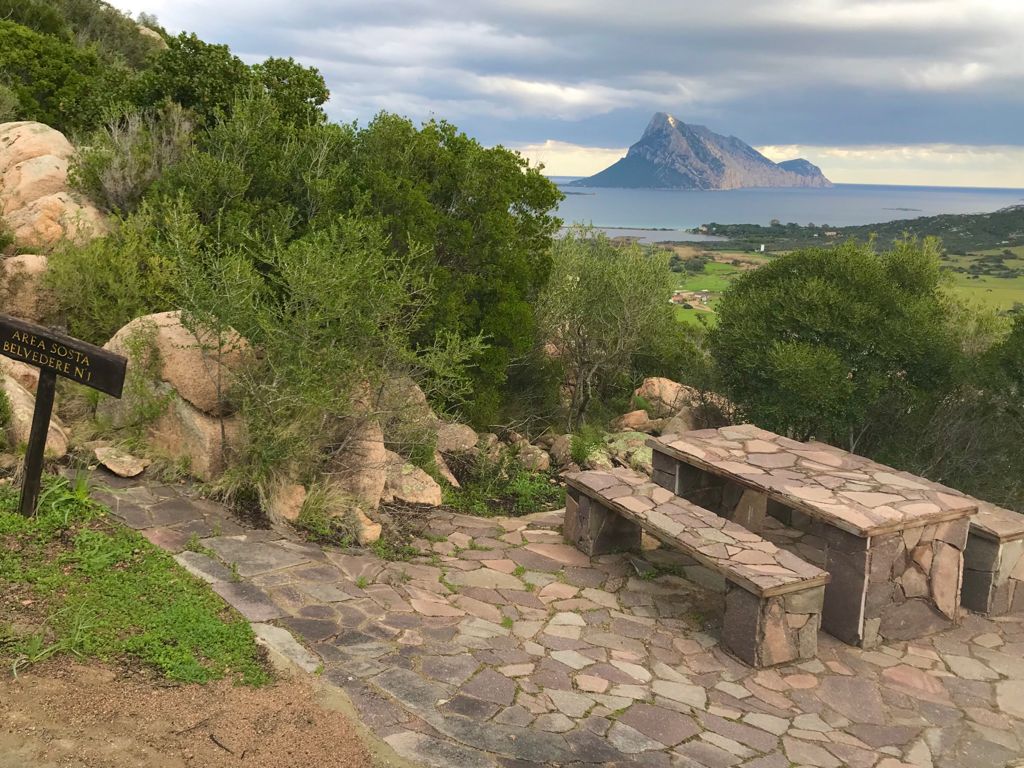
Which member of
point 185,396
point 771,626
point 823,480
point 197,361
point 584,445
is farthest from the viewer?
point 584,445

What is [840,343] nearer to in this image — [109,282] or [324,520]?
[324,520]

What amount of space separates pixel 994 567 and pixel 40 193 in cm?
1417

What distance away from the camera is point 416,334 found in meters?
13.4

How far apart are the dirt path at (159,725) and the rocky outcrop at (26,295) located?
7.66 metres

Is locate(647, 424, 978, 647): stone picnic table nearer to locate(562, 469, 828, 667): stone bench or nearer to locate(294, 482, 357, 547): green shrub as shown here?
locate(562, 469, 828, 667): stone bench

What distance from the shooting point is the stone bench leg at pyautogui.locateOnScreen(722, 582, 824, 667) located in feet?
22.0

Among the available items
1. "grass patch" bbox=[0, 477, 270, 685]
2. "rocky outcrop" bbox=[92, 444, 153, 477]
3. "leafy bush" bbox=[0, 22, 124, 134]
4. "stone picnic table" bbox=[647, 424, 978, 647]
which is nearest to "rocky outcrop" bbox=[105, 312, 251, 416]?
"rocky outcrop" bbox=[92, 444, 153, 477]

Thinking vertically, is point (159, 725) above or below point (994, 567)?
above

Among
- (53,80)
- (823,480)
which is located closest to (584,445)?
(823,480)

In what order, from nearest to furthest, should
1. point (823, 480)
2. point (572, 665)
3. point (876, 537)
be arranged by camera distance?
point (572, 665)
point (876, 537)
point (823, 480)

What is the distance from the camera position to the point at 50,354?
6285 millimetres

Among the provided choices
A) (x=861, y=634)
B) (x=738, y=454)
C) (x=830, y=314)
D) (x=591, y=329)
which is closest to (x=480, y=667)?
(x=861, y=634)

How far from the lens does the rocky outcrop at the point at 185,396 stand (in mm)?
8352

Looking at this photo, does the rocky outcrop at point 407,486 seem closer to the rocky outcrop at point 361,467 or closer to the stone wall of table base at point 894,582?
the rocky outcrop at point 361,467
